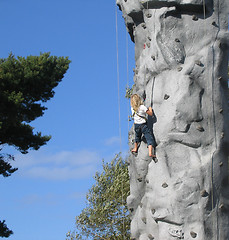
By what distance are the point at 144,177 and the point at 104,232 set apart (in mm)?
8316

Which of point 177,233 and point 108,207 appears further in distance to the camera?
point 108,207

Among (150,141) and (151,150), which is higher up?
(150,141)

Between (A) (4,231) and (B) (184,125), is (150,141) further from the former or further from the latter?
(A) (4,231)

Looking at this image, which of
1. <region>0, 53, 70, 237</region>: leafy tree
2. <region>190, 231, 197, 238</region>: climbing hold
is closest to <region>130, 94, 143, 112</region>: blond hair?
<region>190, 231, 197, 238</region>: climbing hold

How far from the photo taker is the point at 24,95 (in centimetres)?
1836

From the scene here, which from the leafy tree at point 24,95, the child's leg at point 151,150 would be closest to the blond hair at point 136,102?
the child's leg at point 151,150

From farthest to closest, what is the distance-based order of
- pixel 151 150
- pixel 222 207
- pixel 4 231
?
pixel 4 231
pixel 151 150
pixel 222 207

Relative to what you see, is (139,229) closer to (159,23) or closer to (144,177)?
(144,177)

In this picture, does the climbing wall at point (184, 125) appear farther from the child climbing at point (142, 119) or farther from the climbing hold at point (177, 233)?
the child climbing at point (142, 119)

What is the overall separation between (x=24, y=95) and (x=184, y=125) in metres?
10.3

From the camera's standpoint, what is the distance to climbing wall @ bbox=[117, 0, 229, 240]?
9.10 metres

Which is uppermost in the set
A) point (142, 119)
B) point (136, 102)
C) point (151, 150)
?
point (136, 102)

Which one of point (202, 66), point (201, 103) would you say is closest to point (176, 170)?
point (201, 103)

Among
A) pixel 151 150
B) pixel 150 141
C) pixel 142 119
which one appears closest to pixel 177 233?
pixel 151 150
